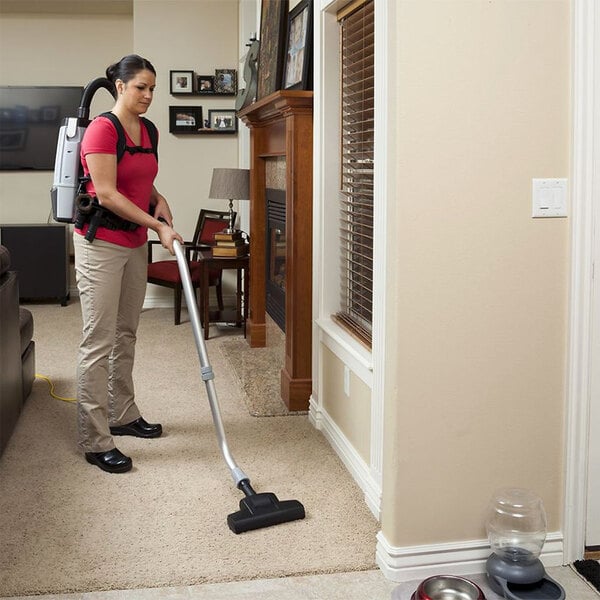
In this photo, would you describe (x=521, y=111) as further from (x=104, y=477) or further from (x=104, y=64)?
(x=104, y=64)

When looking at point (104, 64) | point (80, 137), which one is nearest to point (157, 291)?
point (104, 64)

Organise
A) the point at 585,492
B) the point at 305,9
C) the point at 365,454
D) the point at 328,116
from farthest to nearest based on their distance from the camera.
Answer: the point at 305,9, the point at 328,116, the point at 365,454, the point at 585,492

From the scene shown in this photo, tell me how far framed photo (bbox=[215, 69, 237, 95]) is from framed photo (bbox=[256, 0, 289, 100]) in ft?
4.69

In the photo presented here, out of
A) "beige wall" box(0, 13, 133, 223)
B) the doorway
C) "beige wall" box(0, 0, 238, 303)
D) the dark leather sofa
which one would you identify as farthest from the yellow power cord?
"beige wall" box(0, 13, 133, 223)

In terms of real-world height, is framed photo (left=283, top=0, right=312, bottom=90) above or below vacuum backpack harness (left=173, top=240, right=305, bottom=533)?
above

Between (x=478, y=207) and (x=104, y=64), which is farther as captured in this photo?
(x=104, y=64)

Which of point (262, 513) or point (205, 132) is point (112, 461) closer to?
point (262, 513)

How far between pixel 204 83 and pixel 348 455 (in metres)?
4.46

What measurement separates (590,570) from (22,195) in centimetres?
615

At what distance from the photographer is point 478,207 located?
2381 mm

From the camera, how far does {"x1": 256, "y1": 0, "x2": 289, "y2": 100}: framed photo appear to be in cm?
469

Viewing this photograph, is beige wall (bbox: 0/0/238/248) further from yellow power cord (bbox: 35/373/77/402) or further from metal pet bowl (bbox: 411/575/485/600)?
metal pet bowl (bbox: 411/575/485/600)

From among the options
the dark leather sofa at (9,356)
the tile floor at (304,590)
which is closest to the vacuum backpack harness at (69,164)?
the dark leather sofa at (9,356)

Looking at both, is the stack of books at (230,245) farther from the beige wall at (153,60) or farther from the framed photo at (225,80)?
the framed photo at (225,80)
